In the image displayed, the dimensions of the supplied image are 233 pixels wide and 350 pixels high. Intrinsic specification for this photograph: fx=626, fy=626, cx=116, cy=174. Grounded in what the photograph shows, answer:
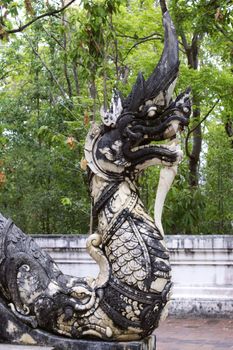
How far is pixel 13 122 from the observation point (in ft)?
41.8

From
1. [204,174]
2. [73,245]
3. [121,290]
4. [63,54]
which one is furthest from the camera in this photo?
[204,174]

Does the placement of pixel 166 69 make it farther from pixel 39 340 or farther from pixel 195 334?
pixel 195 334

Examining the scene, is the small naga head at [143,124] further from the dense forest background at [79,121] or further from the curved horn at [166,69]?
the dense forest background at [79,121]

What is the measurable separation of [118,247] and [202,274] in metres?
4.21

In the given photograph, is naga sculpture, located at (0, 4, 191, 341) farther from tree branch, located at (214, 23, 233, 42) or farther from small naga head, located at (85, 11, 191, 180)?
tree branch, located at (214, 23, 233, 42)

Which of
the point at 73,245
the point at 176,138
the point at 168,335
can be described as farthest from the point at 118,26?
the point at 176,138

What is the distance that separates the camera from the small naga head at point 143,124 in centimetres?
349

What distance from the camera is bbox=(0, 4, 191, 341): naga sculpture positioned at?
3377 mm

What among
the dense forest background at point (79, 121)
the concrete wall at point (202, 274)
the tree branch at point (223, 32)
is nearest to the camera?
the concrete wall at point (202, 274)

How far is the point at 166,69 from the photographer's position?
11.4 feet

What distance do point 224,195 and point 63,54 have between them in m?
4.88

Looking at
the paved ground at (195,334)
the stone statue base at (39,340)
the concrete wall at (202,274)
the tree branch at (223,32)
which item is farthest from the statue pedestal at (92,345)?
the tree branch at (223,32)

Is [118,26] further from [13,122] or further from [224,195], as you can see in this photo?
[224,195]

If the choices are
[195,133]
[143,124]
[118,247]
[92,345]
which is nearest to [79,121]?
[195,133]
